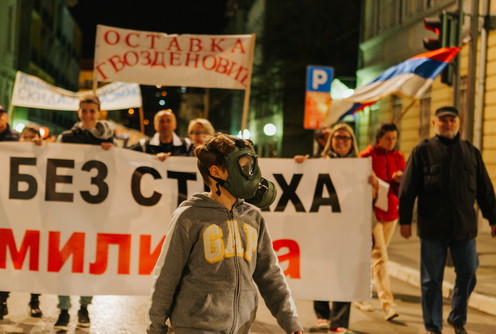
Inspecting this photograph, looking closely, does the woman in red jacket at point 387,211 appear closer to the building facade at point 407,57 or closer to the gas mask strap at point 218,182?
the gas mask strap at point 218,182

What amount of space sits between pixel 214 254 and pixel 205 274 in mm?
94

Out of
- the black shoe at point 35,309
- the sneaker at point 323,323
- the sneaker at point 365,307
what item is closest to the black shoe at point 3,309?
the black shoe at point 35,309

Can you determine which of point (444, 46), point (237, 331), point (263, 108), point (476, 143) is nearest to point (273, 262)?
point (237, 331)

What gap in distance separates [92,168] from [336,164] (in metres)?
2.09

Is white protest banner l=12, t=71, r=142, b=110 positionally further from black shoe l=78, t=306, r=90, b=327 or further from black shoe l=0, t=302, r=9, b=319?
black shoe l=78, t=306, r=90, b=327

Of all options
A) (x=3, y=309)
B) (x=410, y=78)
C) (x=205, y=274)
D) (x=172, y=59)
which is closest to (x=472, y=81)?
(x=410, y=78)

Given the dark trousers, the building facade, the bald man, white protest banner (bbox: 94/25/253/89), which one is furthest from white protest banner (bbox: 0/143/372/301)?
the building facade

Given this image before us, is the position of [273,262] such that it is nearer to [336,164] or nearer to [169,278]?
[169,278]

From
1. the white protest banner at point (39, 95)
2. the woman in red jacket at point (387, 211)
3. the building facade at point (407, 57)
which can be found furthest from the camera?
the building facade at point (407, 57)

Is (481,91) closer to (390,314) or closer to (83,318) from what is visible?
(390,314)

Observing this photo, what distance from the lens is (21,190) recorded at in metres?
6.83

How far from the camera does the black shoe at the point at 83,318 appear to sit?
6.95 metres

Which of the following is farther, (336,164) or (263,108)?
(263,108)

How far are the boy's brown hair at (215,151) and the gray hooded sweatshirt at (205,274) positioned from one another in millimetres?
153
